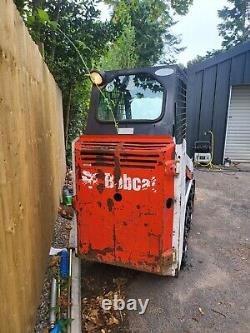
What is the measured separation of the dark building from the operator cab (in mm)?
6487

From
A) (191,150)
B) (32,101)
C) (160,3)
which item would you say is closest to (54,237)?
(32,101)

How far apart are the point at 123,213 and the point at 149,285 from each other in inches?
38.8

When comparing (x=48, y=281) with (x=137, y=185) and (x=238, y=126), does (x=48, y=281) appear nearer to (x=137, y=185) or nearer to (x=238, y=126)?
(x=137, y=185)

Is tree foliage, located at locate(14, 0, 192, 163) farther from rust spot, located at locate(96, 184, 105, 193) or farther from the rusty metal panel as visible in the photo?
rust spot, located at locate(96, 184, 105, 193)

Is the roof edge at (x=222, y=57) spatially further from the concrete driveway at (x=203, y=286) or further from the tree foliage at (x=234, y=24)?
the tree foliage at (x=234, y=24)

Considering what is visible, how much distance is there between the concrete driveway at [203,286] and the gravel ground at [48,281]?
55cm

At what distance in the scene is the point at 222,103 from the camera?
9258 millimetres

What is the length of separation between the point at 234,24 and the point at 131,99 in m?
32.8

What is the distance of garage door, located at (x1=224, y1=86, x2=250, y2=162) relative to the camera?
9505 mm

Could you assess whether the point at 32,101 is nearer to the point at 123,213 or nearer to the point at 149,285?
the point at 123,213

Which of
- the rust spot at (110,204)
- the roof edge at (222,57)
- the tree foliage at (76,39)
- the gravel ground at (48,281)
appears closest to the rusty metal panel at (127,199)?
the rust spot at (110,204)

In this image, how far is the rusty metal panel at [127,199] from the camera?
2.55 m

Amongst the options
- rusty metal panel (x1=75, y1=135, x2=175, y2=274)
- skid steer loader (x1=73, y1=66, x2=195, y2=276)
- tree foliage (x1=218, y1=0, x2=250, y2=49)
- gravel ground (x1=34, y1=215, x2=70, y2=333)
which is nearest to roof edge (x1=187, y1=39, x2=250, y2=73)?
skid steer loader (x1=73, y1=66, x2=195, y2=276)

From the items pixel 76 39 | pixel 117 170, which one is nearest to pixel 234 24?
pixel 76 39
